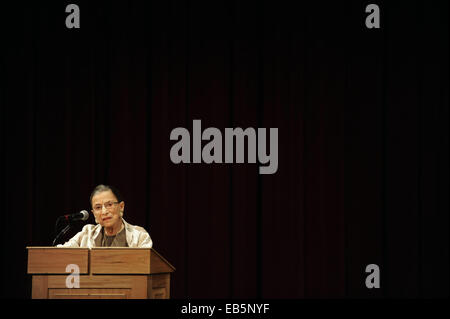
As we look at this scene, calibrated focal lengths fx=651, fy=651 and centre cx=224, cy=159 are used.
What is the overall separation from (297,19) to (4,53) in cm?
284

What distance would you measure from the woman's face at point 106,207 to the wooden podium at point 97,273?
0.78m

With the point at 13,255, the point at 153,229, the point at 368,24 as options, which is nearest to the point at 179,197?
the point at 153,229

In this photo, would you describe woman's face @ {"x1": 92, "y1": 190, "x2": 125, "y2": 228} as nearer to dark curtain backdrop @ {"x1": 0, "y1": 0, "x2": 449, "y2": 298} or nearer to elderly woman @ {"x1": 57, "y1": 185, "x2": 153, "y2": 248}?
elderly woman @ {"x1": 57, "y1": 185, "x2": 153, "y2": 248}

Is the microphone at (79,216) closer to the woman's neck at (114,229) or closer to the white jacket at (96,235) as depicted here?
the white jacket at (96,235)

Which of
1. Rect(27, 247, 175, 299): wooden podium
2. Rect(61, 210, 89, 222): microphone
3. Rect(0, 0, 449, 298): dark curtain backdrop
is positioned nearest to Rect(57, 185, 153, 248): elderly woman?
Rect(61, 210, 89, 222): microphone

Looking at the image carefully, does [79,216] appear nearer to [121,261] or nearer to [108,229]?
[121,261]

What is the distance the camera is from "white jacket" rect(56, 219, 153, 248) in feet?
16.2

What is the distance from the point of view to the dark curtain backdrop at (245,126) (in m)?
6.05

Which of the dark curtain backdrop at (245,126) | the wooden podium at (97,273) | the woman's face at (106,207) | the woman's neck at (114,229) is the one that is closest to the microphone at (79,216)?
the wooden podium at (97,273)

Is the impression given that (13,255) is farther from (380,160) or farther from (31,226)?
(380,160)

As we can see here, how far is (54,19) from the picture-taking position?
247 inches

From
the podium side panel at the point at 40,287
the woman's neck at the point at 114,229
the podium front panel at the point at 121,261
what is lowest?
the podium side panel at the point at 40,287

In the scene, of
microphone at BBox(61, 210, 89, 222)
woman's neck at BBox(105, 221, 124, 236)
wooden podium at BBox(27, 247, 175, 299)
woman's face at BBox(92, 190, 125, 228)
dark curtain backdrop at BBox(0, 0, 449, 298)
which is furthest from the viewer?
dark curtain backdrop at BBox(0, 0, 449, 298)

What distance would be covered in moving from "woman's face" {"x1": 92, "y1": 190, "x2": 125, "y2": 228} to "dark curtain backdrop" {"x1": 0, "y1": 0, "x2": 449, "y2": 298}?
3.77ft
